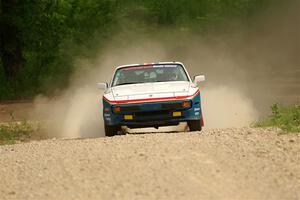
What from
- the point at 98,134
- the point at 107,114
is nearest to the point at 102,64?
the point at 98,134

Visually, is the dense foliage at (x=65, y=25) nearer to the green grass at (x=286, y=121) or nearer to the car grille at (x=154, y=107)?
the car grille at (x=154, y=107)

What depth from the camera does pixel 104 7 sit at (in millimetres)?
42750

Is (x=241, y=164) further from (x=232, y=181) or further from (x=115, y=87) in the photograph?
(x=115, y=87)

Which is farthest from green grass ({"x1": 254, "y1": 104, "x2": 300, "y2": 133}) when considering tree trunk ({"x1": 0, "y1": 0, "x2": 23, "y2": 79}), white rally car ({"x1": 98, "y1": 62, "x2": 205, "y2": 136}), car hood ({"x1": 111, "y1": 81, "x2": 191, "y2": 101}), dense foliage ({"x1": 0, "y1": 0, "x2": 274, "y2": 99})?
tree trunk ({"x1": 0, "y1": 0, "x2": 23, "y2": 79})

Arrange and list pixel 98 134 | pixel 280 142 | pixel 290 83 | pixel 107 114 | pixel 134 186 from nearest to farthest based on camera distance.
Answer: pixel 134 186
pixel 280 142
pixel 107 114
pixel 98 134
pixel 290 83

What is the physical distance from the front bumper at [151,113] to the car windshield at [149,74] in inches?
59.0

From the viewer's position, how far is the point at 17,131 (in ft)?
72.0

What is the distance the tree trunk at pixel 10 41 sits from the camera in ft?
113

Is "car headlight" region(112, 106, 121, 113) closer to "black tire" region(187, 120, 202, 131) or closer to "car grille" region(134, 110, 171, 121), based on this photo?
"car grille" region(134, 110, 171, 121)

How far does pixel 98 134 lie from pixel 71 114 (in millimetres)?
2889

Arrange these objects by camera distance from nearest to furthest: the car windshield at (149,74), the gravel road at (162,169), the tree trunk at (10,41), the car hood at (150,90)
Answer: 1. the gravel road at (162,169)
2. the car hood at (150,90)
3. the car windshield at (149,74)
4. the tree trunk at (10,41)

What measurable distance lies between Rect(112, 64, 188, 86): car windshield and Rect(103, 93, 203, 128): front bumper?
1498mm

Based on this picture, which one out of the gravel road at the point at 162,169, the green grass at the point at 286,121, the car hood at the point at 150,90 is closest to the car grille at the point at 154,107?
the car hood at the point at 150,90

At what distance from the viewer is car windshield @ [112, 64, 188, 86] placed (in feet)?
54.9
